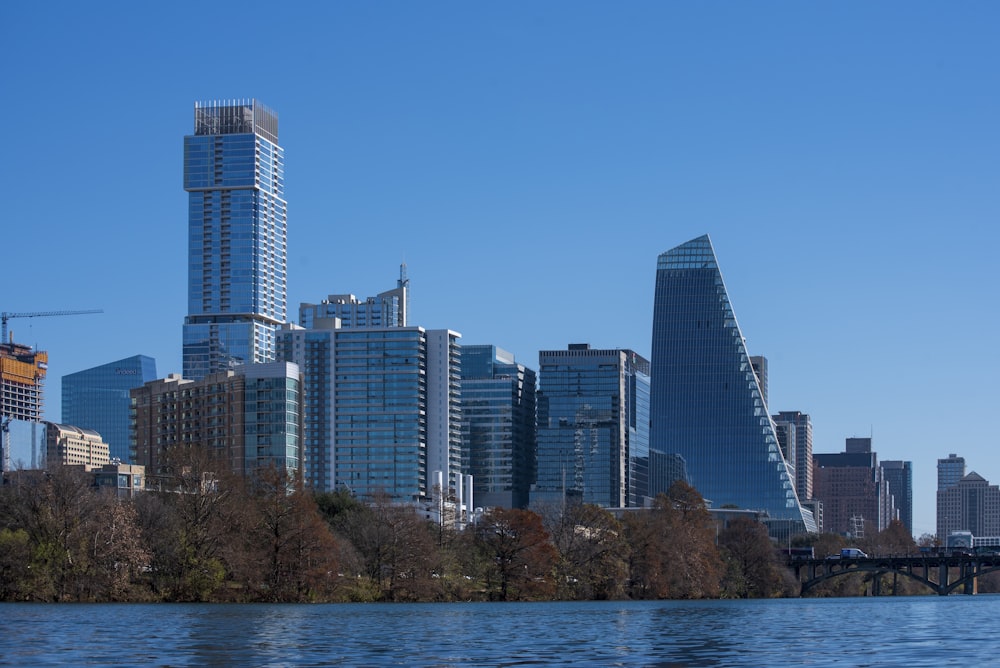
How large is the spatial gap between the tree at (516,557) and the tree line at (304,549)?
5.2 inches

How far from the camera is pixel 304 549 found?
123062 mm

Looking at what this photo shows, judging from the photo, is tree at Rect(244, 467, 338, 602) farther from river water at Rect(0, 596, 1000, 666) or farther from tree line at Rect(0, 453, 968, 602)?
river water at Rect(0, 596, 1000, 666)

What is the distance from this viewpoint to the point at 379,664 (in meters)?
53.2

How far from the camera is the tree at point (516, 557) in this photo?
5704 inches

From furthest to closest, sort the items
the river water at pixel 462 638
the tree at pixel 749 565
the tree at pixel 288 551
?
the tree at pixel 749 565
the tree at pixel 288 551
the river water at pixel 462 638

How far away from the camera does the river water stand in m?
55.7

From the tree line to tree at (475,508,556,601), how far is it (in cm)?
13

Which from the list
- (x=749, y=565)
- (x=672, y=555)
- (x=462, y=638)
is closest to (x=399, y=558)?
(x=672, y=555)

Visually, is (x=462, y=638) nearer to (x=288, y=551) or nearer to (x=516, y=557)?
(x=288, y=551)

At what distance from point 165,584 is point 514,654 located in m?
63.1

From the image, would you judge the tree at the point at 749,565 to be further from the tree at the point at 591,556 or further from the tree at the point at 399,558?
the tree at the point at 399,558

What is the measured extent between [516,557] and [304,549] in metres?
28.8

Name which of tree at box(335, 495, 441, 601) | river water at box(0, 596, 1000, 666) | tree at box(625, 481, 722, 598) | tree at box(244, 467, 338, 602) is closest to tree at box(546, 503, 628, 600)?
tree at box(625, 481, 722, 598)

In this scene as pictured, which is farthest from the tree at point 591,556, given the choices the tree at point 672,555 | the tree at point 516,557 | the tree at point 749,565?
the tree at point 749,565
